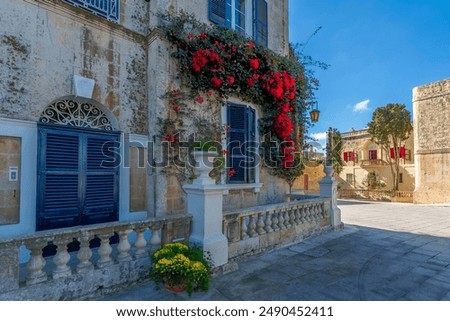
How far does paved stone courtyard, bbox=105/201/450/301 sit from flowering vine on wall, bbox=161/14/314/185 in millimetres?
2579

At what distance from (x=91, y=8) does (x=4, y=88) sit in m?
2.13

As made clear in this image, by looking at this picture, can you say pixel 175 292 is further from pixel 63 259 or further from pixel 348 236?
pixel 348 236

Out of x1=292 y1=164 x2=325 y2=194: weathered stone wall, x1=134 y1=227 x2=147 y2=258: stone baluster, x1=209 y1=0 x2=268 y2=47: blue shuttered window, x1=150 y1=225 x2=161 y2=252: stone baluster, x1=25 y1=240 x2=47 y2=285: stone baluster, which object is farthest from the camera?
x1=292 y1=164 x2=325 y2=194: weathered stone wall

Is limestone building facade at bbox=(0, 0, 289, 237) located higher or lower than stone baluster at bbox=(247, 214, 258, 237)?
higher

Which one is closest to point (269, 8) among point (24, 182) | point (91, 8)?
point (91, 8)

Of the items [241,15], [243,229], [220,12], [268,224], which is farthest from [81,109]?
[241,15]

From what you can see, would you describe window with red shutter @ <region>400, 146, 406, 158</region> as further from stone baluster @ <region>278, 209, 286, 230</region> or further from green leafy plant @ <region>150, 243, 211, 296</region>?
green leafy plant @ <region>150, 243, 211, 296</region>

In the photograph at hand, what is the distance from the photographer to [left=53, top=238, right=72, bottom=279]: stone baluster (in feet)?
9.09

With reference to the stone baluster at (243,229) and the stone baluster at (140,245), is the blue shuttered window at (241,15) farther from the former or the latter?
the stone baluster at (140,245)

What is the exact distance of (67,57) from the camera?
4.14 m

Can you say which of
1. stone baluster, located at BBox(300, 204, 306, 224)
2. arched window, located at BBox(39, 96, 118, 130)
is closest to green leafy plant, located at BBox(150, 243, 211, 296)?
arched window, located at BBox(39, 96, 118, 130)

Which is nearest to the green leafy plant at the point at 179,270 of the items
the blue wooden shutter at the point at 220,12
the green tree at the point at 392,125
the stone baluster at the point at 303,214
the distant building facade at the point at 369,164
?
the stone baluster at the point at 303,214

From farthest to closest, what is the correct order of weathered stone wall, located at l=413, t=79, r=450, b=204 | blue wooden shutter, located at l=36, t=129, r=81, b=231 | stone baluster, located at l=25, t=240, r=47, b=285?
weathered stone wall, located at l=413, t=79, r=450, b=204
blue wooden shutter, located at l=36, t=129, r=81, b=231
stone baluster, located at l=25, t=240, r=47, b=285
